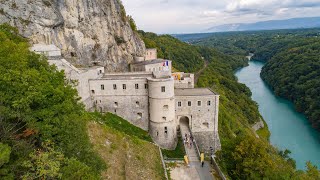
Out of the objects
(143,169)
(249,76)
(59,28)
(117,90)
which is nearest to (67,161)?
(143,169)

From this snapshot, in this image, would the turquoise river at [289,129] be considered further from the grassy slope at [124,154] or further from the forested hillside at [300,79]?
the grassy slope at [124,154]

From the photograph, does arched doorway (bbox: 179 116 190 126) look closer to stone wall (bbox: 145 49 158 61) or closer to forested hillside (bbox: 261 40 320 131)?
stone wall (bbox: 145 49 158 61)

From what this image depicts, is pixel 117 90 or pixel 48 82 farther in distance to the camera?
pixel 117 90

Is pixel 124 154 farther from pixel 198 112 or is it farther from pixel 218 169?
pixel 198 112

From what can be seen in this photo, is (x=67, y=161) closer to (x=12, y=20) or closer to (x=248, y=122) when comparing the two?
(x=12, y=20)

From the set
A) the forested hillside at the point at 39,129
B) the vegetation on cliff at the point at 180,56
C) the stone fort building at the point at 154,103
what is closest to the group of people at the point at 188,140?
the stone fort building at the point at 154,103

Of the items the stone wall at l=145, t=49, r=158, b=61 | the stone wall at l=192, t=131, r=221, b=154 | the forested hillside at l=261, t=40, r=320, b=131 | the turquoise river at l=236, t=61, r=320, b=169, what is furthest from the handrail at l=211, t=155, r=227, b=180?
the forested hillside at l=261, t=40, r=320, b=131

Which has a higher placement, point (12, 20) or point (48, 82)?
point (12, 20)
